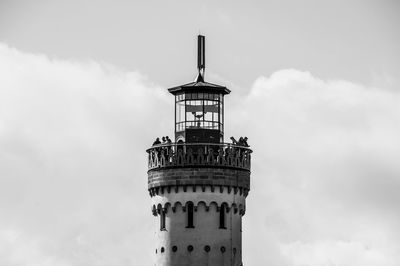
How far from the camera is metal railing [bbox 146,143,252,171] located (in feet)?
436

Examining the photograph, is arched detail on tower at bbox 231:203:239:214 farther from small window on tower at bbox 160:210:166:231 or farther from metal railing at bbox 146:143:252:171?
small window on tower at bbox 160:210:166:231

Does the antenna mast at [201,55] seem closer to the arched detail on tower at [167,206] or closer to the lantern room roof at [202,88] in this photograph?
the lantern room roof at [202,88]

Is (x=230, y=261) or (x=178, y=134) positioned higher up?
(x=178, y=134)

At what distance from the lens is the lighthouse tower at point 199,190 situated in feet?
433

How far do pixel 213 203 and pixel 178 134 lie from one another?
6700mm

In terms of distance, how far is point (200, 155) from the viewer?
132750 mm

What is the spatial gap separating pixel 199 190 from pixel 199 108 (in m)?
7.12

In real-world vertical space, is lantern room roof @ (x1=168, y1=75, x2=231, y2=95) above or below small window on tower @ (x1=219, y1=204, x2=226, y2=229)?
above

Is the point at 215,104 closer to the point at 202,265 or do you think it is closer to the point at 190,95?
the point at 190,95

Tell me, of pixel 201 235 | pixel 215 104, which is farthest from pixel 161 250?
pixel 215 104

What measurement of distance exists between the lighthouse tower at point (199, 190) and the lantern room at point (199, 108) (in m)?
0.08

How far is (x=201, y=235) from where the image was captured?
132 metres

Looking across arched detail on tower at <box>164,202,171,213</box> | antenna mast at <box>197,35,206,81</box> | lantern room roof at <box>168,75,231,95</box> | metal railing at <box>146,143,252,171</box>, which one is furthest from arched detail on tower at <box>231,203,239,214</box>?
antenna mast at <box>197,35,206,81</box>

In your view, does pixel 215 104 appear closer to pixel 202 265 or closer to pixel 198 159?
pixel 198 159
